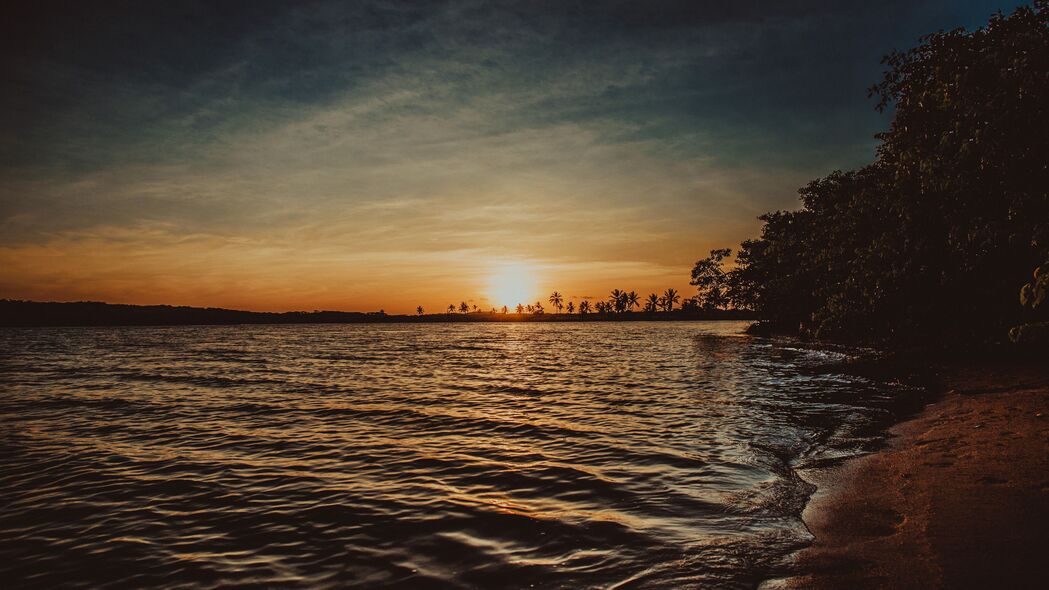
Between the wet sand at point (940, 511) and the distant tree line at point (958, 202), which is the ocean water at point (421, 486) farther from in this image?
the distant tree line at point (958, 202)

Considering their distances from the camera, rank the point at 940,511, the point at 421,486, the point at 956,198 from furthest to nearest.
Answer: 1. the point at 956,198
2. the point at 421,486
3. the point at 940,511

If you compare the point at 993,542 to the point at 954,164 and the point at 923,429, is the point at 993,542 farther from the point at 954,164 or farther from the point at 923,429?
the point at 954,164

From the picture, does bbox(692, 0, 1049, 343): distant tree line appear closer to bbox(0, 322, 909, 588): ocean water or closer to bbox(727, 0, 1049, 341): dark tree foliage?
bbox(727, 0, 1049, 341): dark tree foliage

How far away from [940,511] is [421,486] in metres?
7.21

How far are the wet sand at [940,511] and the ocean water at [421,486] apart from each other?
51 centimetres

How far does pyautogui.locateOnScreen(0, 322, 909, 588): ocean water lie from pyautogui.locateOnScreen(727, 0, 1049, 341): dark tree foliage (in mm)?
4283

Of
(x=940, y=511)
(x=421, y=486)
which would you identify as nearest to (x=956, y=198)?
(x=940, y=511)

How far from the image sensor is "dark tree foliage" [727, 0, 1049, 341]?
36.2ft

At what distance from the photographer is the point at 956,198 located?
1383 centimetres

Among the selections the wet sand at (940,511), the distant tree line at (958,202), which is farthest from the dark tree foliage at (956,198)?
the wet sand at (940,511)

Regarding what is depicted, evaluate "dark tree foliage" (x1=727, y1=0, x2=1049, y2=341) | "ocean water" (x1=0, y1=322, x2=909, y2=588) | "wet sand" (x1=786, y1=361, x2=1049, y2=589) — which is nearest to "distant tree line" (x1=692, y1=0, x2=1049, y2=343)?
"dark tree foliage" (x1=727, y1=0, x2=1049, y2=341)

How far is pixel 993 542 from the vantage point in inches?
209

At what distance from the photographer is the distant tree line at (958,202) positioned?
1097 cm

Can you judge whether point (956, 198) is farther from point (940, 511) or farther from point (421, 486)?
point (421, 486)
